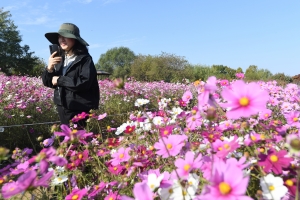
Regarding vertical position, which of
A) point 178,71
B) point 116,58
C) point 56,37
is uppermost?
point 116,58

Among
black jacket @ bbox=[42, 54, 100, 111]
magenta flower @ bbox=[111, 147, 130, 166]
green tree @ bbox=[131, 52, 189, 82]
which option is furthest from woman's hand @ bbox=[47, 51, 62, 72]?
green tree @ bbox=[131, 52, 189, 82]

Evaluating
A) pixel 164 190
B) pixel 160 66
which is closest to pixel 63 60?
pixel 164 190

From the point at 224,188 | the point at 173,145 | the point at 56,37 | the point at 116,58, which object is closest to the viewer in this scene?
the point at 224,188

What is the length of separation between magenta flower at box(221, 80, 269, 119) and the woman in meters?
1.70

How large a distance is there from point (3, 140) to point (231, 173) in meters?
3.55

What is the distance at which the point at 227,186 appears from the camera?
0.52 meters

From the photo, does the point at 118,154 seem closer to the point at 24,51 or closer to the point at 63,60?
the point at 63,60

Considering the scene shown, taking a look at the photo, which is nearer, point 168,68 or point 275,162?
point 275,162

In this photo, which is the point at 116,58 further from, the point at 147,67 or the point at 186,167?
the point at 186,167

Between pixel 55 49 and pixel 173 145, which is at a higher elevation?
pixel 55 49

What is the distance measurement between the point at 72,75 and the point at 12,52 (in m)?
25.2

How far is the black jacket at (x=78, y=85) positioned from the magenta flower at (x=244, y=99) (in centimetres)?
170

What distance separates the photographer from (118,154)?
1001mm

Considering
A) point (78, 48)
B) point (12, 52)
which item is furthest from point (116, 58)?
point (78, 48)
